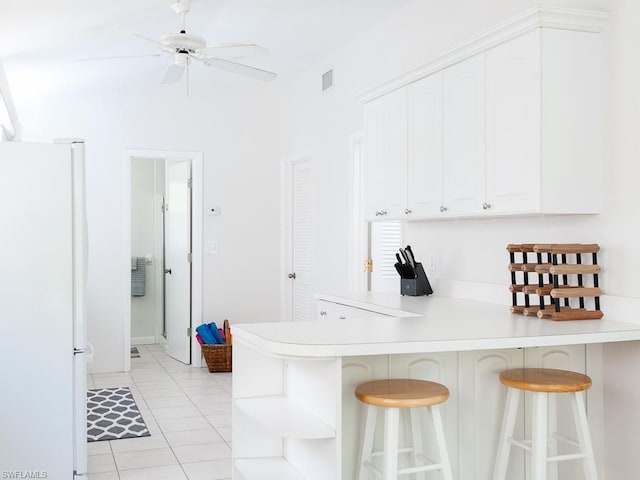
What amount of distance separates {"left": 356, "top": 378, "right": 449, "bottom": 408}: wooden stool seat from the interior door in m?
4.72

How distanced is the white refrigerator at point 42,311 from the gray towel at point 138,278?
16.4ft

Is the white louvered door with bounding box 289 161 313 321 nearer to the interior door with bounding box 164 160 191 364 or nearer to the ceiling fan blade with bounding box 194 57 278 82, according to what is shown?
the interior door with bounding box 164 160 191 364

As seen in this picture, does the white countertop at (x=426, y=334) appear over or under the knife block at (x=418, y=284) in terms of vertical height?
under

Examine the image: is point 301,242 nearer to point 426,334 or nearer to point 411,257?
point 411,257

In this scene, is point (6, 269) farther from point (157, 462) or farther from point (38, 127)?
point (38, 127)

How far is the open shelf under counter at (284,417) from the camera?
91.5 inches

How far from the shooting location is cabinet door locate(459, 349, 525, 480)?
278 cm

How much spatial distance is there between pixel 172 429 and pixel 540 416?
2871mm

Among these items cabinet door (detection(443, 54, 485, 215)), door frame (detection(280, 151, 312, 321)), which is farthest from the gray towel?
cabinet door (detection(443, 54, 485, 215))

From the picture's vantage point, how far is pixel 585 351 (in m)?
2.96

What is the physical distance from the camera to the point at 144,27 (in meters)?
4.72

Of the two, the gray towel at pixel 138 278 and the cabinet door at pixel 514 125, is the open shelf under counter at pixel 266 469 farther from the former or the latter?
the gray towel at pixel 138 278

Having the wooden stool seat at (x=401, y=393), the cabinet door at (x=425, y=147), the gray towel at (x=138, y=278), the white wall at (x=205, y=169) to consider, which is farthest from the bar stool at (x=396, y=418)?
the gray towel at (x=138, y=278)

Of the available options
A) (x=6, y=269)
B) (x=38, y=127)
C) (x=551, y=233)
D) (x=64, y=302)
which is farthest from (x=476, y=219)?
(x=38, y=127)
